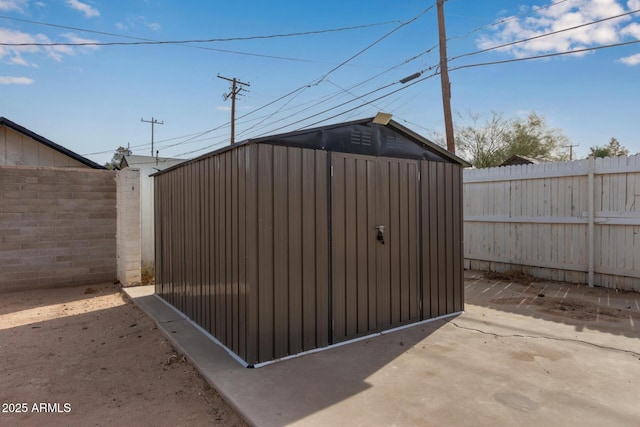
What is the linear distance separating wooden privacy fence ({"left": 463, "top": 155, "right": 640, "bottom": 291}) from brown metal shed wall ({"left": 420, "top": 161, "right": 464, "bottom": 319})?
271 cm

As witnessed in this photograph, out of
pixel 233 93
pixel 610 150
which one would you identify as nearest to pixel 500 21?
pixel 233 93

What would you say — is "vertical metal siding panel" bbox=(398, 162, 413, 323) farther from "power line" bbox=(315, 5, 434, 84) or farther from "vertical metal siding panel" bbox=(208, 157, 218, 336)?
"power line" bbox=(315, 5, 434, 84)

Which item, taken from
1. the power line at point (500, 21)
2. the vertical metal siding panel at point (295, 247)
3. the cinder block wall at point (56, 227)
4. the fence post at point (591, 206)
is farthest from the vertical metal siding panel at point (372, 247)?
the power line at point (500, 21)

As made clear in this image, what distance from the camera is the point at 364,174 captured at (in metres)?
3.64

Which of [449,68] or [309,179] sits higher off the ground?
[449,68]

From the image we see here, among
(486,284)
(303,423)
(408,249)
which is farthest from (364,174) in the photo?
(486,284)

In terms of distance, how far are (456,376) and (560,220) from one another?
15.0ft

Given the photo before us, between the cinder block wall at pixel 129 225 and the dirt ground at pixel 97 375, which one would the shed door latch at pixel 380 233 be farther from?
the cinder block wall at pixel 129 225

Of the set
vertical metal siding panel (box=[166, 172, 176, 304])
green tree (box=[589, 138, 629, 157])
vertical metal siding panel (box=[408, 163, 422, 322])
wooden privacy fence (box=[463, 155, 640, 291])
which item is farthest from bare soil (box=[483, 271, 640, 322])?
green tree (box=[589, 138, 629, 157])

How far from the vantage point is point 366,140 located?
3678 mm

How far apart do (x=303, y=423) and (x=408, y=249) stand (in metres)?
2.33

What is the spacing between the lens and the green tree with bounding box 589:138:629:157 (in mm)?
Answer: 20581

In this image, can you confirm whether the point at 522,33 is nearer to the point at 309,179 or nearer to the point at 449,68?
the point at 449,68

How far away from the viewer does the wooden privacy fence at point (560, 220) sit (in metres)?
5.31
